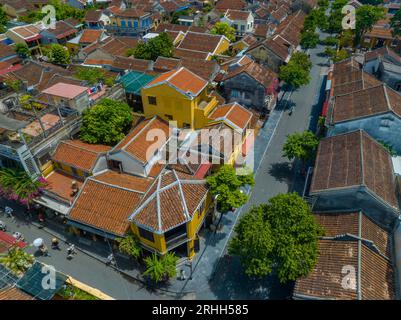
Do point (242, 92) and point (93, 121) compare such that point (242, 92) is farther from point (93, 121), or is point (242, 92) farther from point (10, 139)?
point (10, 139)

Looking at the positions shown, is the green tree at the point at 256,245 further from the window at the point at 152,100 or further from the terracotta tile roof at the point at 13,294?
the window at the point at 152,100

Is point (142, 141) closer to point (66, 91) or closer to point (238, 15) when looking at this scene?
point (66, 91)

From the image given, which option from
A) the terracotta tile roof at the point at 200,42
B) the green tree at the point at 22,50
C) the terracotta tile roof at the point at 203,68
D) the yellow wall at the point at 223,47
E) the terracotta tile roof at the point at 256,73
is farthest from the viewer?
the green tree at the point at 22,50

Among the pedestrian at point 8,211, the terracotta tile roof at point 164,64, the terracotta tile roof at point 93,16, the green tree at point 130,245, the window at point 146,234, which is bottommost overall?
the pedestrian at point 8,211

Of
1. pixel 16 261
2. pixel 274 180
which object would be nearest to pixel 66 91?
pixel 16 261

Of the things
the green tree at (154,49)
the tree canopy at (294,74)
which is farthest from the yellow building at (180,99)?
the green tree at (154,49)

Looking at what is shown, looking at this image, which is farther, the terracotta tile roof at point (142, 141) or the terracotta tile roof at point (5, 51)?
the terracotta tile roof at point (5, 51)

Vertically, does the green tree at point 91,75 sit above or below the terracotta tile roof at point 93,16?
A: above
